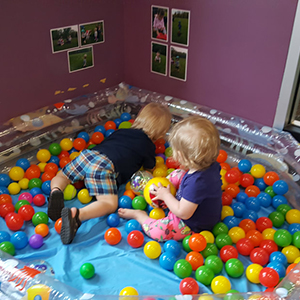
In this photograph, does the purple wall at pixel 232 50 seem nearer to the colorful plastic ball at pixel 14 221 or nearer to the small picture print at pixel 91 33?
the small picture print at pixel 91 33

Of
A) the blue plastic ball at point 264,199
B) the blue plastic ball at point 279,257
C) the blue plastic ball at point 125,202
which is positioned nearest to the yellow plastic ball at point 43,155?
the blue plastic ball at point 125,202

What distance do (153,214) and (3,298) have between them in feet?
2.80

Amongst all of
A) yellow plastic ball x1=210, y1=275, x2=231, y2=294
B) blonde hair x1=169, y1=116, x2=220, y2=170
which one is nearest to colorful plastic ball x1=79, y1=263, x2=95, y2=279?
yellow plastic ball x1=210, y1=275, x2=231, y2=294

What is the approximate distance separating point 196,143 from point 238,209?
0.57m

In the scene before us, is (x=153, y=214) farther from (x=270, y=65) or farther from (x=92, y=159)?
(x=270, y=65)

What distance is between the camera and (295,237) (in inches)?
71.1

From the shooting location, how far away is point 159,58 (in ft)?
9.36

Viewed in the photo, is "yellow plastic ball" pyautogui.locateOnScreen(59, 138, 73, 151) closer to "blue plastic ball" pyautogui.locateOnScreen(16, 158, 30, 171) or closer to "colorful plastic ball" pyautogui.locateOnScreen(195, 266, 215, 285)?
"blue plastic ball" pyautogui.locateOnScreen(16, 158, 30, 171)

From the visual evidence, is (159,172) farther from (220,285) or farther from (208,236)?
(220,285)

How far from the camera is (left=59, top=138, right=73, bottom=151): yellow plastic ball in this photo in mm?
2520

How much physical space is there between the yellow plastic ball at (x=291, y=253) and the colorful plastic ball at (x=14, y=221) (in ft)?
4.20

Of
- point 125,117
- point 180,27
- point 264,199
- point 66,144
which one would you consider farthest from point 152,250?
point 180,27

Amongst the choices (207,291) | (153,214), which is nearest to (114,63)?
(153,214)

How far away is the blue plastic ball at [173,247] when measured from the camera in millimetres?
1733
